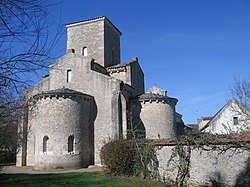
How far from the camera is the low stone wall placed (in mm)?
10117

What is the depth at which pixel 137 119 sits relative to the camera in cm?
2283

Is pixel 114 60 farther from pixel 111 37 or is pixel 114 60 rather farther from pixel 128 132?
pixel 128 132

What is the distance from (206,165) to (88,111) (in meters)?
12.2

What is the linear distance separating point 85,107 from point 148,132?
5758 millimetres

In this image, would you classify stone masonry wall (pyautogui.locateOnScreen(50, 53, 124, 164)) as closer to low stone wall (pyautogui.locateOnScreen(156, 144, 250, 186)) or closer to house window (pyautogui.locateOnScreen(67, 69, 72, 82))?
house window (pyautogui.locateOnScreen(67, 69, 72, 82))

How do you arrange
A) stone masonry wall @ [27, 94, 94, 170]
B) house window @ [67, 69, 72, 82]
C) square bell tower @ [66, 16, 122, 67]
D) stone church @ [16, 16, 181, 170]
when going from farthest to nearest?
square bell tower @ [66, 16, 122, 67]
house window @ [67, 69, 72, 82]
stone church @ [16, 16, 181, 170]
stone masonry wall @ [27, 94, 94, 170]

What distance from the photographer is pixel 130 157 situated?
14398 mm

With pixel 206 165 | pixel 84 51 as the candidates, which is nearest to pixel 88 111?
pixel 84 51

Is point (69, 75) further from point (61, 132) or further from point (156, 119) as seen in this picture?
point (156, 119)

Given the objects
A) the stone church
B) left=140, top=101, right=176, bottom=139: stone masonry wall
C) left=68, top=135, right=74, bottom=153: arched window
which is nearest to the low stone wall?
the stone church

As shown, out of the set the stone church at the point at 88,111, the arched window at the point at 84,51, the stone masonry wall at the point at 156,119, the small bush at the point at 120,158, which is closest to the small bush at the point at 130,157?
the small bush at the point at 120,158

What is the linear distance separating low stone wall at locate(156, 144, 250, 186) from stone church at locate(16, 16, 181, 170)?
17.6ft

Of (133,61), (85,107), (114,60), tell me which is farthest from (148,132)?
(114,60)

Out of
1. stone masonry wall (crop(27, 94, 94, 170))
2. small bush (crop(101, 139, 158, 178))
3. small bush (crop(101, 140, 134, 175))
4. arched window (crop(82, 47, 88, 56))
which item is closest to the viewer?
small bush (crop(101, 139, 158, 178))
